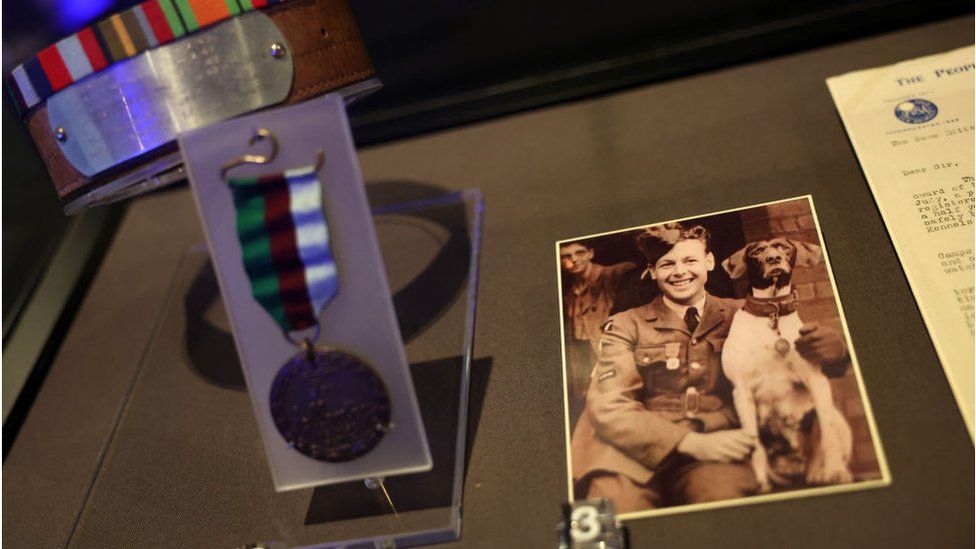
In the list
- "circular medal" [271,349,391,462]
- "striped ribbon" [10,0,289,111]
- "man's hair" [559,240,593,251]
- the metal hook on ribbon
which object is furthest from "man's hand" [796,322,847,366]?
"striped ribbon" [10,0,289,111]

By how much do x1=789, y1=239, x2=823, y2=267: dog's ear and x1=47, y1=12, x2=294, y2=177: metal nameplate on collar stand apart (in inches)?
20.2

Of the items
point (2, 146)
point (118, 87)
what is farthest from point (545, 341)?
point (2, 146)

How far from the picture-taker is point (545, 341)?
91 centimetres

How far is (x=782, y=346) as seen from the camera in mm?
795

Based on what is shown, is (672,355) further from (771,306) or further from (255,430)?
(255,430)

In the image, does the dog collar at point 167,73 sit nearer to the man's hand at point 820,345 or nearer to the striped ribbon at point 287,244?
the striped ribbon at point 287,244

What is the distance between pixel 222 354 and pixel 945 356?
2.46 feet

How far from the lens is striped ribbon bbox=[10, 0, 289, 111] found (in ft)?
2.80

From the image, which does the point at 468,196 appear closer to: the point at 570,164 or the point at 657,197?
the point at 570,164

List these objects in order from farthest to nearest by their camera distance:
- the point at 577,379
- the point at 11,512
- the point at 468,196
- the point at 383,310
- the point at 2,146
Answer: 1. the point at 2,146
2. the point at 468,196
3. the point at 11,512
4. the point at 577,379
5. the point at 383,310

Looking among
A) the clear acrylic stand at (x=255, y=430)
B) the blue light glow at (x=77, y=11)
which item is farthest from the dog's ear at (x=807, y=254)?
the blue light glow at (x=77, y=11)

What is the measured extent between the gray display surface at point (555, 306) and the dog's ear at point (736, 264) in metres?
0.09

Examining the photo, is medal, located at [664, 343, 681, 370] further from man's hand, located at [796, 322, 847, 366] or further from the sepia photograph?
man's hand, located at [796, 322, 847, 366]

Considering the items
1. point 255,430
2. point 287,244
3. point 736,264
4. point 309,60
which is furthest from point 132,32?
point 736,264
